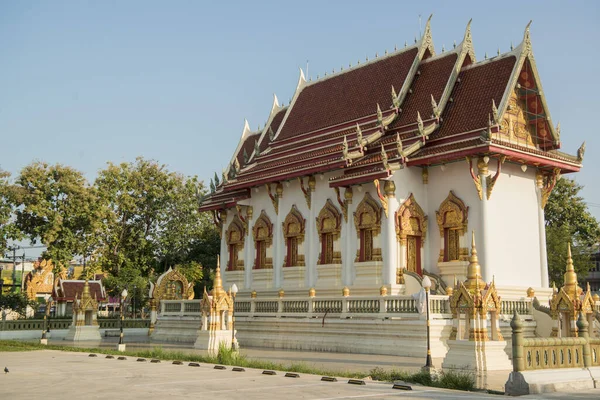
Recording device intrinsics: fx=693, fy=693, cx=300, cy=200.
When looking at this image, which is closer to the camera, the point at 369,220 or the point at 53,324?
the point at 369,220

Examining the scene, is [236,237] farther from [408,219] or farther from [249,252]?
[408,219]

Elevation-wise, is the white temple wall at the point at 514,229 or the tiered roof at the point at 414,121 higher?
the tiered roof at the point at 414,121

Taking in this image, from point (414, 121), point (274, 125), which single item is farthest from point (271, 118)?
point (414, 121)

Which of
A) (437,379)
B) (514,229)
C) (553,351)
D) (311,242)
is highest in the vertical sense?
(514,229)

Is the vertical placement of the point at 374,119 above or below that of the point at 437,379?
above

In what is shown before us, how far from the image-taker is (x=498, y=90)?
21.7 m

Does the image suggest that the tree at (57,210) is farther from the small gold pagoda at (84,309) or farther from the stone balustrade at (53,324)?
the small gold pagoda at (84,309)

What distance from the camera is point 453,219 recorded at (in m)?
21.3

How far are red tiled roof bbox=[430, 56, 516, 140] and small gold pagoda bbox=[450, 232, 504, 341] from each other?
8.01 m

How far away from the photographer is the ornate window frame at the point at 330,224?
23.8m

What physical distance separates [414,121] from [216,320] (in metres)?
9.62

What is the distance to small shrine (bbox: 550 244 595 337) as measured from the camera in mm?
16094

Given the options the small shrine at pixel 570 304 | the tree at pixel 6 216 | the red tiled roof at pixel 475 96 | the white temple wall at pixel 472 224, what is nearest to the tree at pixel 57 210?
the tree at pixel 6 216

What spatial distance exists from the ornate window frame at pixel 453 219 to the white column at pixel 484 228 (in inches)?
24.9
